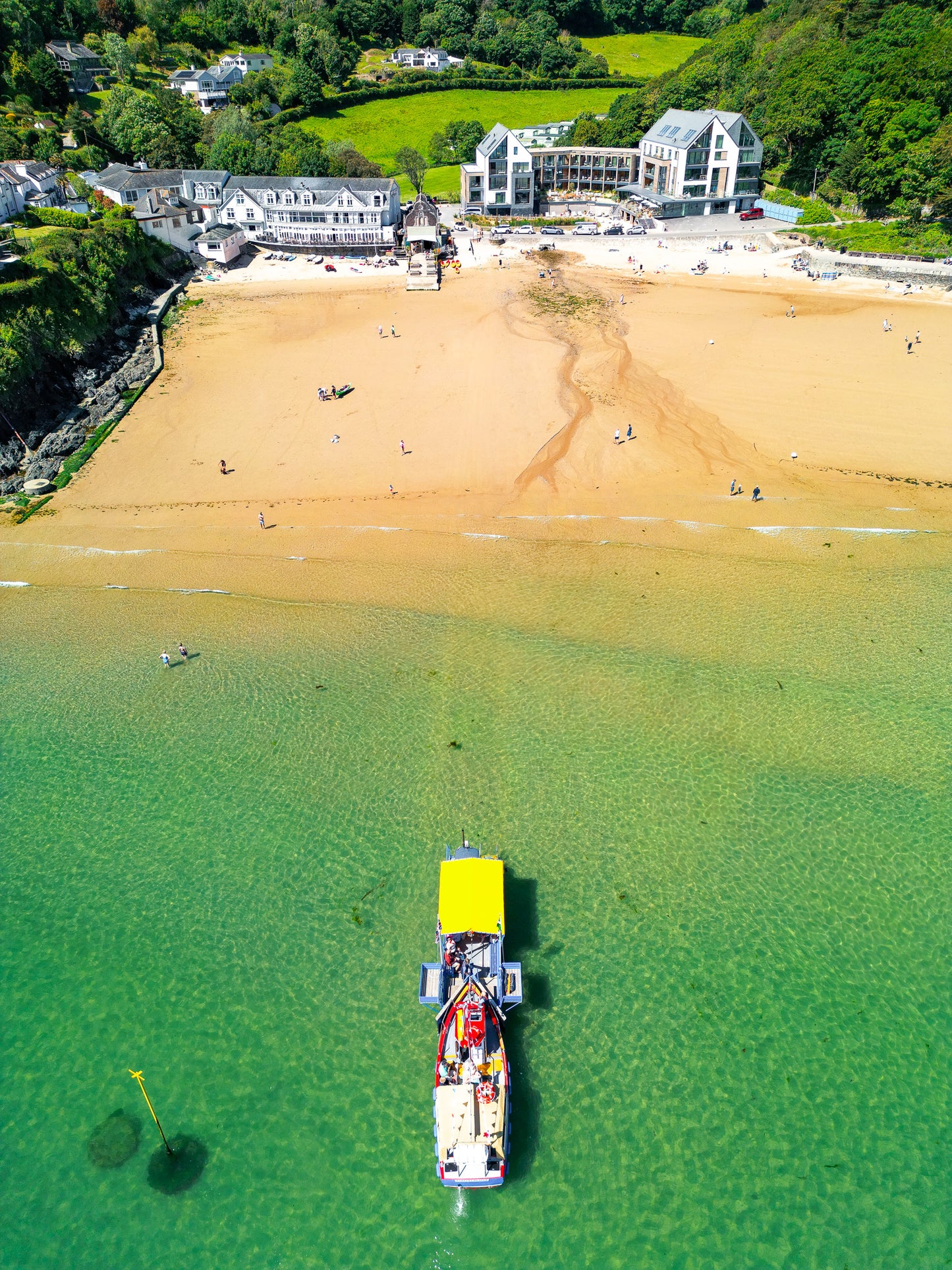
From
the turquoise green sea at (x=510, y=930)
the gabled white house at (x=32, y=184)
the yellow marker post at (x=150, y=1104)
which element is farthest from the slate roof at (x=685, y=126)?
the yellow marker post at (x=150, y=1104)

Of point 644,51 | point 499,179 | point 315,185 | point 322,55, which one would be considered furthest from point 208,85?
point 644,51

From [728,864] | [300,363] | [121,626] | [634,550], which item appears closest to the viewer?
[728,864]

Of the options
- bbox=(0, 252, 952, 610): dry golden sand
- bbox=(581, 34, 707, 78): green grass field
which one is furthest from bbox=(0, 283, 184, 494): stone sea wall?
bbox=(581, 34, 707, 78): green grass field

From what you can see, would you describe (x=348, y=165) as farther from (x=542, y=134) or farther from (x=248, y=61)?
(x=248, y=61)

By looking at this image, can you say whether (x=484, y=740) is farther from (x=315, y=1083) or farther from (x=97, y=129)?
(x=97, y=129)

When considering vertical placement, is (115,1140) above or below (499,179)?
below

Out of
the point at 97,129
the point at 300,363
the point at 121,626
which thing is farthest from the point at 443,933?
the point at 97,129

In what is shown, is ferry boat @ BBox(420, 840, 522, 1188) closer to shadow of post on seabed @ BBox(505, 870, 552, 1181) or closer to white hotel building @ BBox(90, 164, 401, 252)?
shadow of post on seabed @ BBox(505, 870, 552, 1181)
